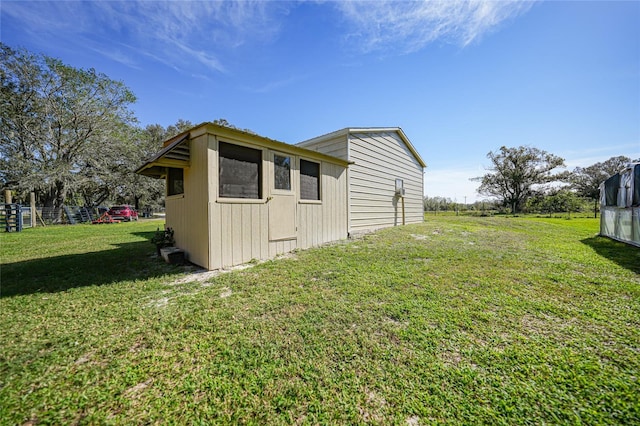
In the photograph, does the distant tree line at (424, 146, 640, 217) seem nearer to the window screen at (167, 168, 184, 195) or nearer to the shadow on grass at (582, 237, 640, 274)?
the shadow on grass at (582, 237, 640, 274)

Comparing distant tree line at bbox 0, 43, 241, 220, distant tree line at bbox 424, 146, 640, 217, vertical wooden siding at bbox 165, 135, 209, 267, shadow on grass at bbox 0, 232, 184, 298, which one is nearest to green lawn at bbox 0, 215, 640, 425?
shadow on grass at bbox 0, 232, 184, 298

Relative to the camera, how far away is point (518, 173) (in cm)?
2647

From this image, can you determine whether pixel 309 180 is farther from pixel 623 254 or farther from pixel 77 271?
pixel 623 254

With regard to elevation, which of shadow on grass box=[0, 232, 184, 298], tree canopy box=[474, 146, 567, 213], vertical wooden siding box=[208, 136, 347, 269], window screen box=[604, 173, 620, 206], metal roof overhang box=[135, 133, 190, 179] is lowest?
shadow on grass box=[0, 232, 184, 298]

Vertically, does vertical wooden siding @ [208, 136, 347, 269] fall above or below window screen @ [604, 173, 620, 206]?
below

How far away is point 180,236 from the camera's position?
4.86 meters

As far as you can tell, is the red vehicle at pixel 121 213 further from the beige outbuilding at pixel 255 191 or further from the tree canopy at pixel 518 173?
the tree canopy at pixel 518 173

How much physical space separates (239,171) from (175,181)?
1.91 metres

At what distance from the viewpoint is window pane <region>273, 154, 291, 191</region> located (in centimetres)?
489

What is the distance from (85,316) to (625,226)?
11518mm

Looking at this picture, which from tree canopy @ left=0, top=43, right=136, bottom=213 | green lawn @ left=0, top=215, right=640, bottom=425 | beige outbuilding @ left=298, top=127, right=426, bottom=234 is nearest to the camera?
green lawn @ left=0, top=215, right=640, bottom=425

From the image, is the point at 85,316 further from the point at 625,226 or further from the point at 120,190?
the point at 120,190

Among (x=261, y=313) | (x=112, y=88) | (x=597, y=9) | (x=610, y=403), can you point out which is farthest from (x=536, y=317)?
(x=112, y=88)

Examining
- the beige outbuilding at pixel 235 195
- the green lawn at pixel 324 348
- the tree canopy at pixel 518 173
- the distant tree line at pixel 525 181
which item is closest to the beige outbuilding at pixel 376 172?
the beige outbuilding at pixel 235 195
